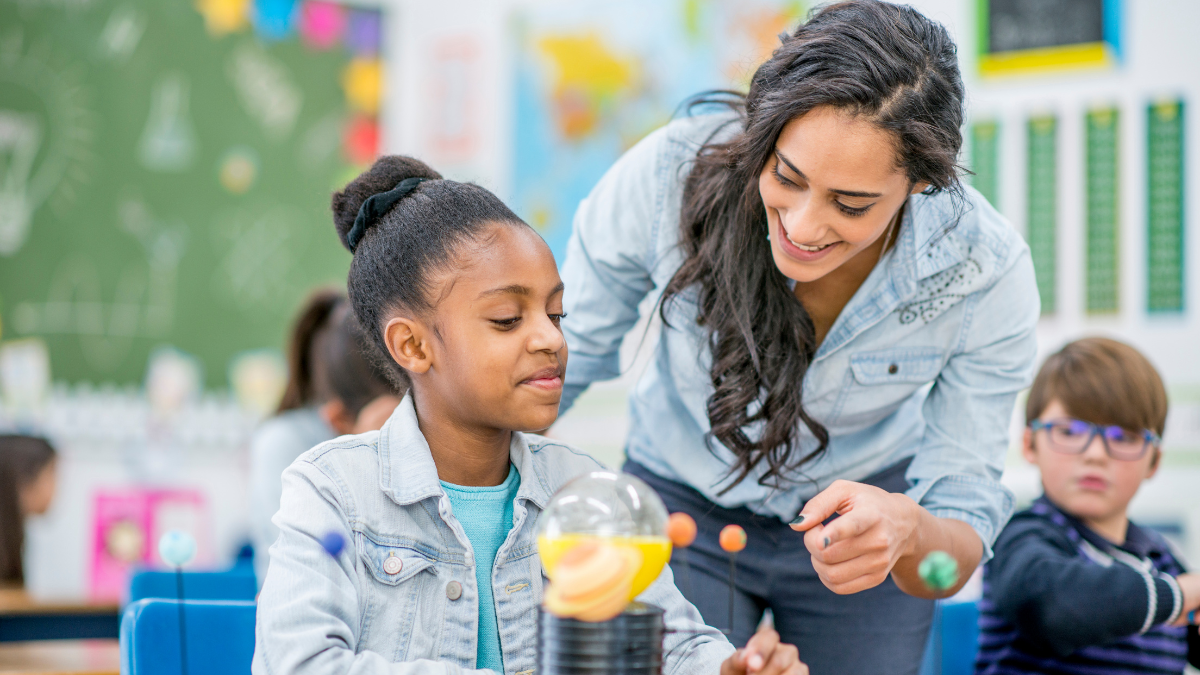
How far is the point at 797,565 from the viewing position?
4.82 ft

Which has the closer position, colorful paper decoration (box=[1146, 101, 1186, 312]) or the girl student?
the girl student

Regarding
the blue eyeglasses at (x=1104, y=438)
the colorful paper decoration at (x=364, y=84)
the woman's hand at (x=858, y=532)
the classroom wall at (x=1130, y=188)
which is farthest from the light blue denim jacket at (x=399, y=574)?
the colorful paper decoration at (x=364, y=84)

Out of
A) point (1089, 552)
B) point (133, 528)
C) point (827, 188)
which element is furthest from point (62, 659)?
point (133, 528)

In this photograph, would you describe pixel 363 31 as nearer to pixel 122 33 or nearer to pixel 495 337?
pixel 122 33

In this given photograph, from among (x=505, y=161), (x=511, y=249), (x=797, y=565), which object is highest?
(x=505, y=161)

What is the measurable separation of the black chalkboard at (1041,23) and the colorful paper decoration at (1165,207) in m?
0.26

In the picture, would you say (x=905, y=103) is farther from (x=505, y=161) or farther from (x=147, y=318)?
(x=147, y=318)

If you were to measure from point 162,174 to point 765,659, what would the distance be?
3.35 meters

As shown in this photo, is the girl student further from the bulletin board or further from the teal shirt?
the bulletin board

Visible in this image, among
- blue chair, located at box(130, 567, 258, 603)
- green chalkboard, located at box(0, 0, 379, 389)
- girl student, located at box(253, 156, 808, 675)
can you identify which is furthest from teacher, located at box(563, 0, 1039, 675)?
green chalkboard, located at box(0, 0, 379, 389)

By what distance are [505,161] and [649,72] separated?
2.06ft

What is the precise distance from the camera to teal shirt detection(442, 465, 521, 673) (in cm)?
109

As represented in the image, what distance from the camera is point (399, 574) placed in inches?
41.4

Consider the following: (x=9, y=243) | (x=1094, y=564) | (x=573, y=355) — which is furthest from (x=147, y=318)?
(x=1094, y=564)
